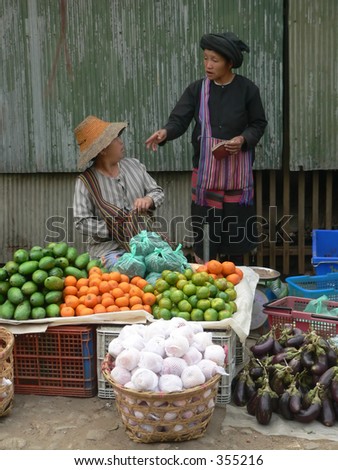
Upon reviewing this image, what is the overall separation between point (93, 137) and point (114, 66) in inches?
55.4

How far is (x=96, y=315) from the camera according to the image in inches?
163

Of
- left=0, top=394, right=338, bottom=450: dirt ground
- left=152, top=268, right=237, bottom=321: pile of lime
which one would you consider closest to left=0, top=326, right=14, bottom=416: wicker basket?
left=0, top=394, right=338, bottom=450: dirt ground

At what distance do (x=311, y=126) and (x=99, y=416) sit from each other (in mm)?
3644

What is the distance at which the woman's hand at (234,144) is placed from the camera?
541cm

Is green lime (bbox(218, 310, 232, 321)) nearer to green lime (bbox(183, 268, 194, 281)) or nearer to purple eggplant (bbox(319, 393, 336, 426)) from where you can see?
green lime (bbox(183, 268, 194, 281))

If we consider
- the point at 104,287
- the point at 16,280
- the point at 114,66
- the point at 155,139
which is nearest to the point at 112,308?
the point at 104,287

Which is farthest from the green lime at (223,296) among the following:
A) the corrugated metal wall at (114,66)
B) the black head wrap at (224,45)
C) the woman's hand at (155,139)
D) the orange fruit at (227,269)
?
the corrugated metal wall at (114,66)

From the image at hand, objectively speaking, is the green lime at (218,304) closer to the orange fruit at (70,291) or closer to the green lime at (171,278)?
the green lime at (171,278)

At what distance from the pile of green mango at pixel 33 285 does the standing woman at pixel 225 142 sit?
158 cm

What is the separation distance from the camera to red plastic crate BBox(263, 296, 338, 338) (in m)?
4.43

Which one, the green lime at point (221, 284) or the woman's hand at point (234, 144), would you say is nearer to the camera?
the green lime at point (221, 284)

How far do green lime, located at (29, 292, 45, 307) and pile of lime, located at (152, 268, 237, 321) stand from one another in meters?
0.73
